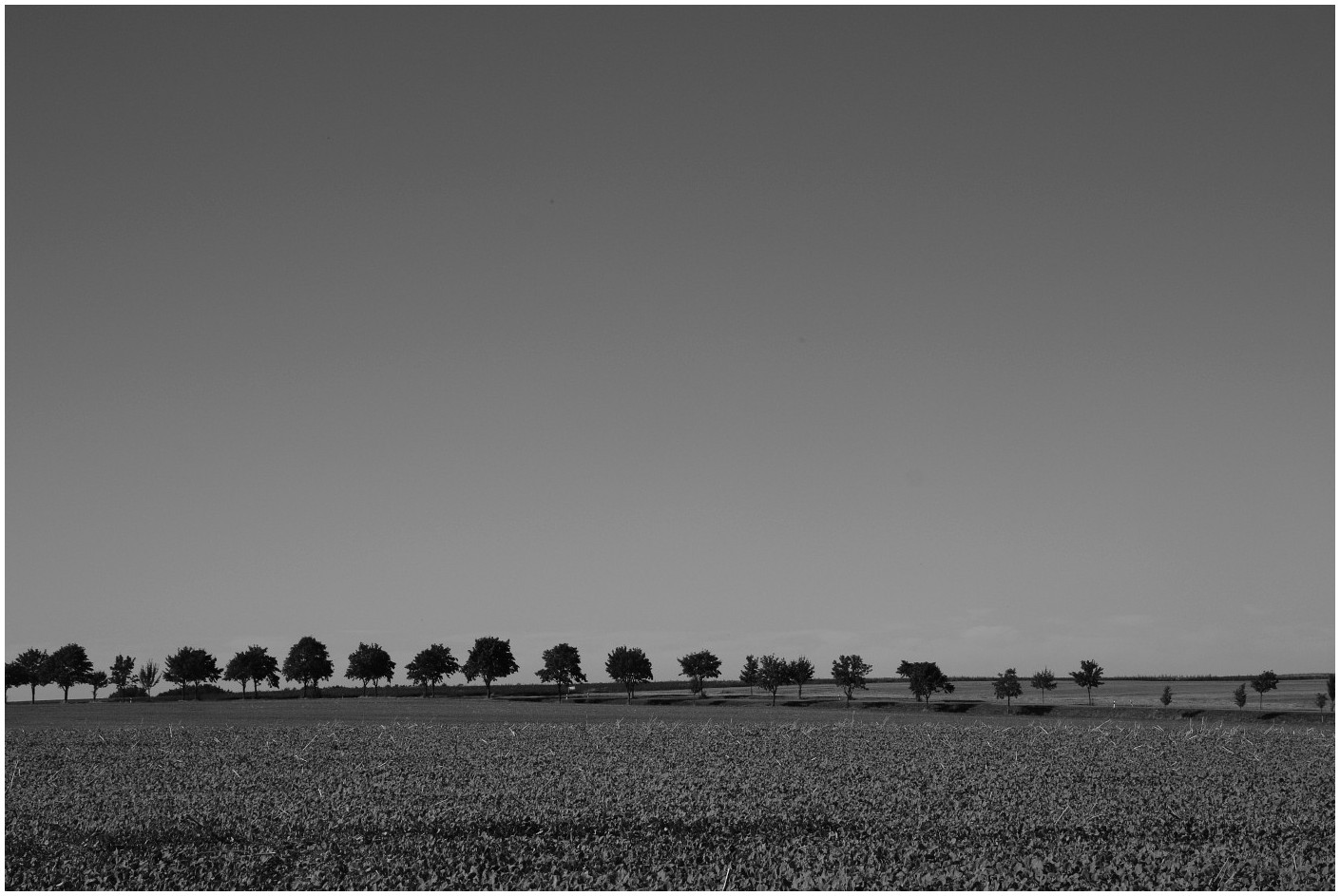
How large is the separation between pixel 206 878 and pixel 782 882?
7.55 m

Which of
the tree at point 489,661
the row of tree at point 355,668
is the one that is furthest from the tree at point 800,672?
the tree at point 489,661

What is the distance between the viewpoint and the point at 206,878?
13.9 m

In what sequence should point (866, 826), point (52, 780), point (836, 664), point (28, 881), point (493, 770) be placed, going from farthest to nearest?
point (836, 664) → point (493, 770) → point (52, 780) → point (866, 826) → point (28, 881)

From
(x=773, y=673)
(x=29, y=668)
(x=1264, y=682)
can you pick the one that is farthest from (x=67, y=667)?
(x=1264, y=682)

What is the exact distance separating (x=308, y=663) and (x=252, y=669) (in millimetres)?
9349

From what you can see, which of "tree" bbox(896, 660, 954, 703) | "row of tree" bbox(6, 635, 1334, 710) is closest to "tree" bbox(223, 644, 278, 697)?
"row of tree" bbox(6, 635, 1334, 710)

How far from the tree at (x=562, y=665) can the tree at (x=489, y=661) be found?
6.33 meters

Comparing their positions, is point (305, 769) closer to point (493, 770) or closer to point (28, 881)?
point (493, 770)

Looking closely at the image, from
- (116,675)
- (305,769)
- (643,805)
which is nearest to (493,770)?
(305,769)

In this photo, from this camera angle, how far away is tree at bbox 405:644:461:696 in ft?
584

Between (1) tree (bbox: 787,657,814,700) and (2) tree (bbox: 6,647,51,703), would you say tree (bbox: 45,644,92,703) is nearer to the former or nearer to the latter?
(2) tree (bbox: 6,647,51,703)

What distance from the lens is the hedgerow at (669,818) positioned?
14312 mm

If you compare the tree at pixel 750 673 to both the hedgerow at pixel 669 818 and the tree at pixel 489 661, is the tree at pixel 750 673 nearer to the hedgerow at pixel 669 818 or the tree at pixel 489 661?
the tree at pixel 489 661

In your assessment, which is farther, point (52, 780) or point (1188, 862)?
point (52, 780)
